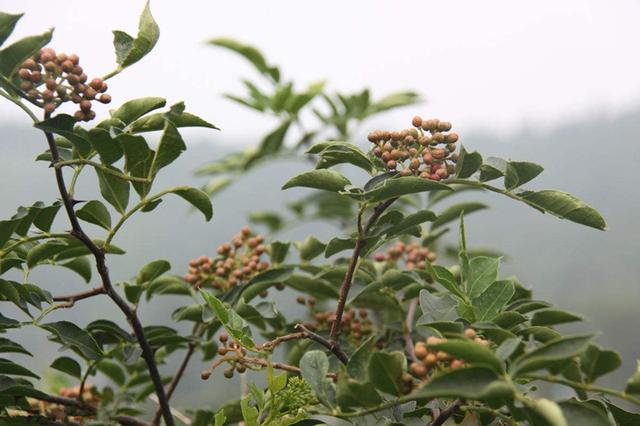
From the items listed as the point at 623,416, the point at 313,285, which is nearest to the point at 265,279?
the point at 313,285

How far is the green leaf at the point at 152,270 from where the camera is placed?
4.00 ft

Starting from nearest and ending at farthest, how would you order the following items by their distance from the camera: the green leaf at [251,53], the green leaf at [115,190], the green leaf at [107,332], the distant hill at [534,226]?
the green leaf at [115,190], the green leaf at [107,332], the green leaf at [251,53], the distant hill at [534,226]

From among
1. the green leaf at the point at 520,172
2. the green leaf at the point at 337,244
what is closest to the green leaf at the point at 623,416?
the green leaf at the point at 520,172

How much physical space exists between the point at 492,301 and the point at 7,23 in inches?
23.2

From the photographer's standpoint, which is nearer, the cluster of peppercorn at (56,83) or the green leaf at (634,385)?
the green leaf at (634,385)

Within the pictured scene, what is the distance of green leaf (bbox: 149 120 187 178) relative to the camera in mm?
883

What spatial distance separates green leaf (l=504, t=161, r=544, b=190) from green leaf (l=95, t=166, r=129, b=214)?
1.61ft

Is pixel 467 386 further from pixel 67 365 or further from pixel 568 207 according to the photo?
pixel 67 365

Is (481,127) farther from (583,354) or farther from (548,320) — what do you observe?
(583,354)

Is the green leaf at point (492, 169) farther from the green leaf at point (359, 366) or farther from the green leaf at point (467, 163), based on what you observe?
the green leaf at point (359, 366)

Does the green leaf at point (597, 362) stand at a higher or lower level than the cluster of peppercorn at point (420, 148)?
lower

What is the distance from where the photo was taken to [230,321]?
2.71 feet

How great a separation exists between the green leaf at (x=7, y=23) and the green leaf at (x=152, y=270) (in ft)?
1.65

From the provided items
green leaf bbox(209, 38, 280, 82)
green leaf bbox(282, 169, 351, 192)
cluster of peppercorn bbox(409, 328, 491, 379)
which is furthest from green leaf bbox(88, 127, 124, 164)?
green leaf bbox(209, 38, 280, 82)
